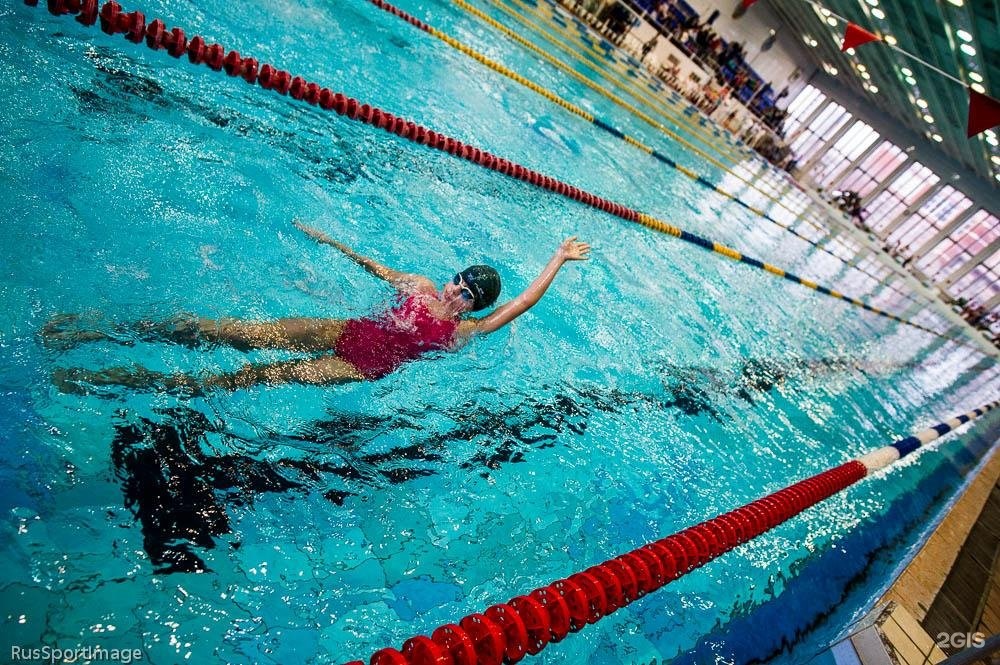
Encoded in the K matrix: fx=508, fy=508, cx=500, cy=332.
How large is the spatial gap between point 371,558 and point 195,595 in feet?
2.19

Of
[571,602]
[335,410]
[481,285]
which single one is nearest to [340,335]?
[335,410]

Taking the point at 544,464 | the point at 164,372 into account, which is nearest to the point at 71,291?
the point at 164,372

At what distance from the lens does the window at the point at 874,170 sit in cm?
3077

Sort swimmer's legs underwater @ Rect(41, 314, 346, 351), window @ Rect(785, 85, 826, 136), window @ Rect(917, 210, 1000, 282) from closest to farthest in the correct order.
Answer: swimmer's legs underwater @ Rect(41, 314, 346, 351) < window @ Rect(917, 210, 1000, 282) < window @ Rect(785, 85, 826, 136)

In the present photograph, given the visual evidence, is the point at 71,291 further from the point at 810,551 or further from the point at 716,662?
the point at 810,551

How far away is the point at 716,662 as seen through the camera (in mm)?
2688

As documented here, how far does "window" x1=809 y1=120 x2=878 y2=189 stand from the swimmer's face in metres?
35.1

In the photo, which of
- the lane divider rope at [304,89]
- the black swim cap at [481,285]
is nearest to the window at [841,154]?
the lane divider rope at [304,89]

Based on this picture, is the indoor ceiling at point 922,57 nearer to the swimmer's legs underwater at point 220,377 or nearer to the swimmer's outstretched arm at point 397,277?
the swimmer's outstretched arm at point 397,277

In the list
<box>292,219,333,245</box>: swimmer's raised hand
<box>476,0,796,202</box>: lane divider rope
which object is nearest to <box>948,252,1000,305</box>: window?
<box>476,0,796,202</box>: lane divider rope

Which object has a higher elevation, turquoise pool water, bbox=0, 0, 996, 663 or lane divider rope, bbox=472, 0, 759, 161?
lane divider rope, bbox=472, 0, 759, 161

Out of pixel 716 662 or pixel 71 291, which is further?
pixel 716 662

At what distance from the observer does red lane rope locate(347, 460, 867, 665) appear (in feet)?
5.26

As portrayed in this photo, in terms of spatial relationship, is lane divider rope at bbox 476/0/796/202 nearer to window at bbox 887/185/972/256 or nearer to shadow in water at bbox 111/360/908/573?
shadow in water at bbox 111/360/908/573
